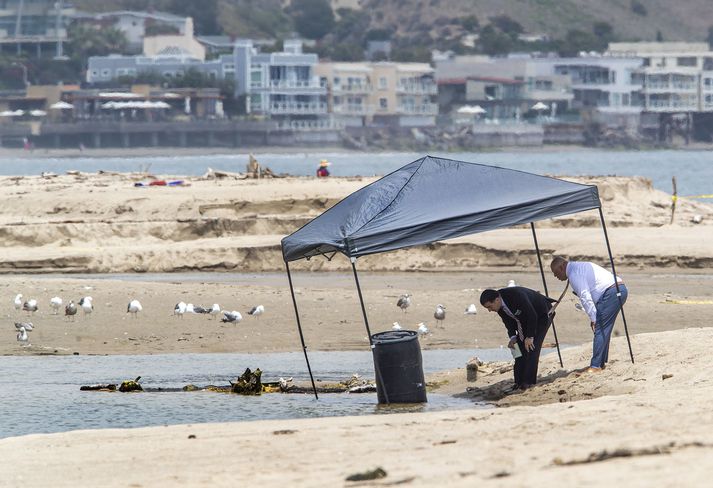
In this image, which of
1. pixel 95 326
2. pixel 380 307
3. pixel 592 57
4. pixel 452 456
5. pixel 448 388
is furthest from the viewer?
pixel 592 57

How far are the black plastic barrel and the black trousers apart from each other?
95 cm

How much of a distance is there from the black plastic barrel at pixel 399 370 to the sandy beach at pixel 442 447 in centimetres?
117

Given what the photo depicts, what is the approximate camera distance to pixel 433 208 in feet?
46.6

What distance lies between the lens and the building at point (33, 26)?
189625mm

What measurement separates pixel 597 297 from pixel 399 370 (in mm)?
2015

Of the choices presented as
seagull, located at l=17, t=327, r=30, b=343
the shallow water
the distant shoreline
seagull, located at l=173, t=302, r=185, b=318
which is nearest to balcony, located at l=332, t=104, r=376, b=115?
the distant shoreline

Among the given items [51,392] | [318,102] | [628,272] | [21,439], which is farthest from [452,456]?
[318,102]

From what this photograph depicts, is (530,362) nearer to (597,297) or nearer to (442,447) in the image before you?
(597,297)

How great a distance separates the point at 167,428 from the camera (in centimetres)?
1246

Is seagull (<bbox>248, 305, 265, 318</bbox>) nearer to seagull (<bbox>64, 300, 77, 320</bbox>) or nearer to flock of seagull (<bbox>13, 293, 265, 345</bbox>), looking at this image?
flock of seagull (<bbox>13, 293, 265, 345</bbox>)

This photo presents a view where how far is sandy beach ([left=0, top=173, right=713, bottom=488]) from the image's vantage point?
9.56 m

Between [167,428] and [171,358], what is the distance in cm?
626

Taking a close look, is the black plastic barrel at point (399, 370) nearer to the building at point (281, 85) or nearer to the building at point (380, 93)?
the building at point (281, 85)

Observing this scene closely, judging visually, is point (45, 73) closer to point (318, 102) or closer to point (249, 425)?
point (318, 102)
